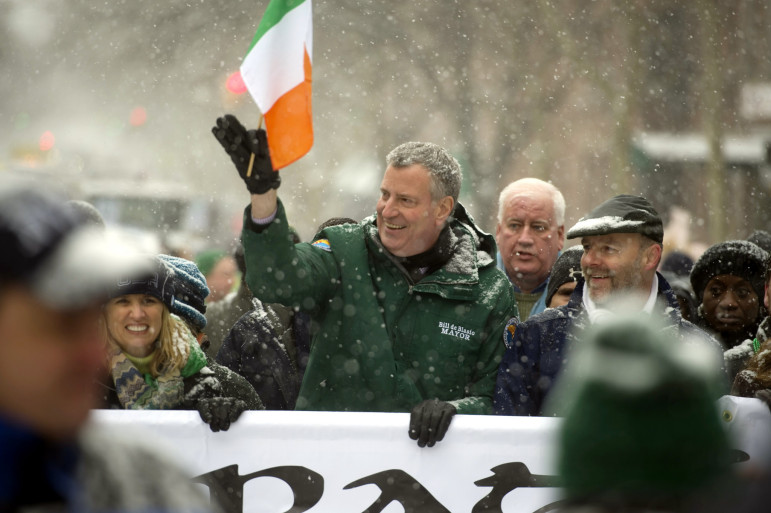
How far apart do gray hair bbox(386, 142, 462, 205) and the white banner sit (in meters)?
0.99

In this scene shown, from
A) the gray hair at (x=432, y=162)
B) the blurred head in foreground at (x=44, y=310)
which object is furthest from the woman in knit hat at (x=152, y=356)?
the blurred head in foreground at (x=44, y=310)

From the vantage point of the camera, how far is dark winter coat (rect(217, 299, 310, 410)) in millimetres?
4613

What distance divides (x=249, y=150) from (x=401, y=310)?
0.91 metres

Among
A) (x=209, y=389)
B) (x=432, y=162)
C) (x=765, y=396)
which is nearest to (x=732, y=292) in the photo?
(x=765, y=396)

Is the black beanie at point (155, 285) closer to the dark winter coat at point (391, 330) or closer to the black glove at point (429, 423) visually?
the dark winter coat at point (391, 330)

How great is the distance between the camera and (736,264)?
18.0 feet

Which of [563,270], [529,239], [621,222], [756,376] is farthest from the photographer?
[529,239]

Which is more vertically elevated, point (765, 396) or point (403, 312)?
point (403, 312)

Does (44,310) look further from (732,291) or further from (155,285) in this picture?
(732,291)

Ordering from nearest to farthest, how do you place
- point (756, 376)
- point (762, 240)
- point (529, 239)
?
1. point (756, 376)
2. point (529, 239)
3. point (762, 240)

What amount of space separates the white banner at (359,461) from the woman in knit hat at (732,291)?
174 cm

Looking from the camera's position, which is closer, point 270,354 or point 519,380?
point 519,380

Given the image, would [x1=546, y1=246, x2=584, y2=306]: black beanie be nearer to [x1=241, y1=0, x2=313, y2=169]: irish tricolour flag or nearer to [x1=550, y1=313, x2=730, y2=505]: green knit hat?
[x1=241, y1=0, x2=313, y2=169]: irish tricolour flag

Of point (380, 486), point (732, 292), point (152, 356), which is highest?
point (732, 292)
